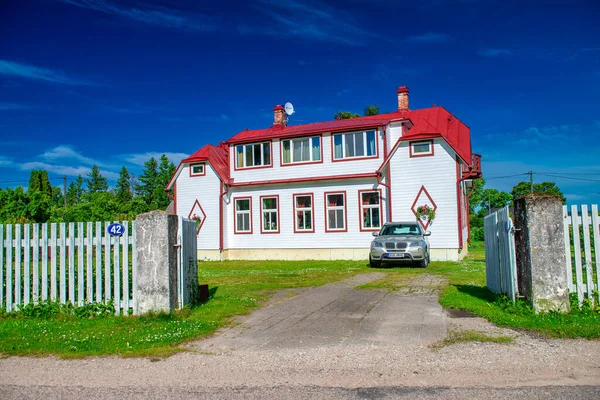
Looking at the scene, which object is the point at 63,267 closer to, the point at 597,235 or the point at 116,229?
the point at 116,229

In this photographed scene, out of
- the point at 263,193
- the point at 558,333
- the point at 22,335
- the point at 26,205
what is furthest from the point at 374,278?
the point at 26,205

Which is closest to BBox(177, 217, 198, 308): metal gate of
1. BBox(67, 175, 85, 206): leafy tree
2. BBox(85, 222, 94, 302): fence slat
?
BBox(85, 222, 94, 302): fence slat

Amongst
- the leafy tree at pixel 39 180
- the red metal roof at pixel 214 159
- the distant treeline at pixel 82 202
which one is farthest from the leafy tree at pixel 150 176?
the red metal roof at pixel 214 159

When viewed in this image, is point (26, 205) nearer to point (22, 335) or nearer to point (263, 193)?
point (263, 193)

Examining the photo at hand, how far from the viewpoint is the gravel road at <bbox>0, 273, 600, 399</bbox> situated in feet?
14.9

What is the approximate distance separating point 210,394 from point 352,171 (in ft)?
68.1

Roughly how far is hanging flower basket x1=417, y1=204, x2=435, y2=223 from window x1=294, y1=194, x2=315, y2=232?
601cm

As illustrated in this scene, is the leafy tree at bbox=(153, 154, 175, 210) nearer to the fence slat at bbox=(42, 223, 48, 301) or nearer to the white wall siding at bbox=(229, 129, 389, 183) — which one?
the white wall siding at bbox=(229, 129, 389, 183)

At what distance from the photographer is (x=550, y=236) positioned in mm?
7359

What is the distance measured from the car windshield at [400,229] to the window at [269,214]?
855 centimetres

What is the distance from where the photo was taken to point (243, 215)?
90.7ft

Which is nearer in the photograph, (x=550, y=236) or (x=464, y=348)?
(x=464, y=348)

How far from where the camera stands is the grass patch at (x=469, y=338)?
6.09 m

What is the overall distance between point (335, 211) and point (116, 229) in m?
17.6
